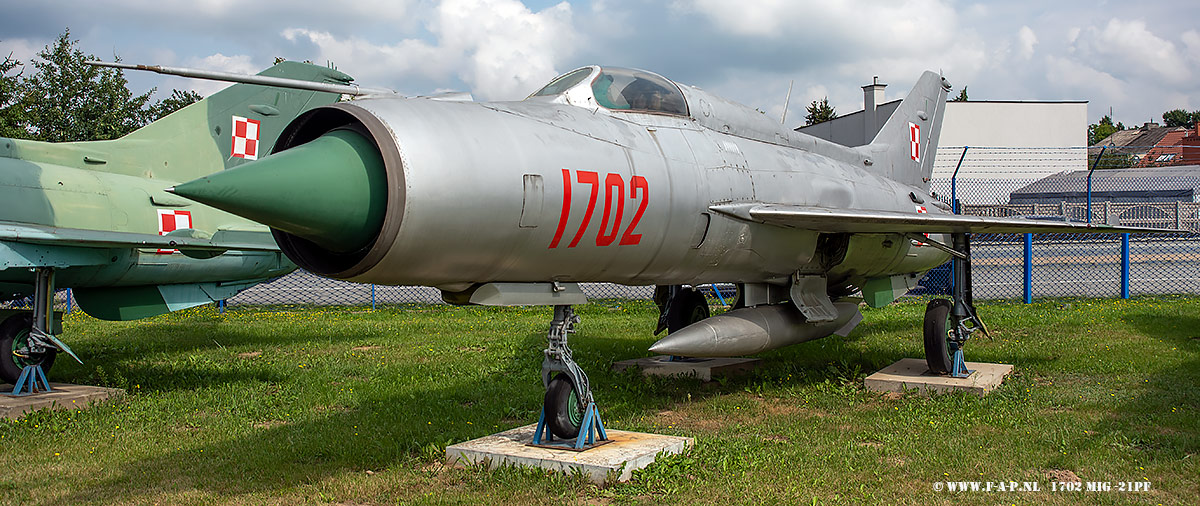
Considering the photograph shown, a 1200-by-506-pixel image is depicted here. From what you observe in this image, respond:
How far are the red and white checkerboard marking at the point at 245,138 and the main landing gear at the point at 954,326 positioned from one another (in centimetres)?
809

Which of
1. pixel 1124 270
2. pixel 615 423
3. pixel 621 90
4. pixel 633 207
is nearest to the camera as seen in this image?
pixel 633 207

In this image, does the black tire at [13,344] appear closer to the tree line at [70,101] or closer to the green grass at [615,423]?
the green grass at [615,423]

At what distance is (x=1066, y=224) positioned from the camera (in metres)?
6.81

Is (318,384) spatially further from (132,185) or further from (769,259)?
(769,259)

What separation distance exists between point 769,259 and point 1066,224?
8.09 feet

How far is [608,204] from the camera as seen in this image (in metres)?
4.68

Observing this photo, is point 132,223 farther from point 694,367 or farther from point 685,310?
point 694,367

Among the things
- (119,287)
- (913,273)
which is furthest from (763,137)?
(119,287)

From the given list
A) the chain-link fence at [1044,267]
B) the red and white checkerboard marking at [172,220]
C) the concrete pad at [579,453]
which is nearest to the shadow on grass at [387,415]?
the concrete pad at [579,453]

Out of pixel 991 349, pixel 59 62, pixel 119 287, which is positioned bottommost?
pixel 991 349

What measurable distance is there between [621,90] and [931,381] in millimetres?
4000

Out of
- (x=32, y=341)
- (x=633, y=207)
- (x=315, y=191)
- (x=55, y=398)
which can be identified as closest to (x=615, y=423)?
(x=633, y=207)

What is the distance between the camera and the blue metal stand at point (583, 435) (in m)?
5.05

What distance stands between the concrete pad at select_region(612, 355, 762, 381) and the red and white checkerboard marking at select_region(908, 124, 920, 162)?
3388 mm
